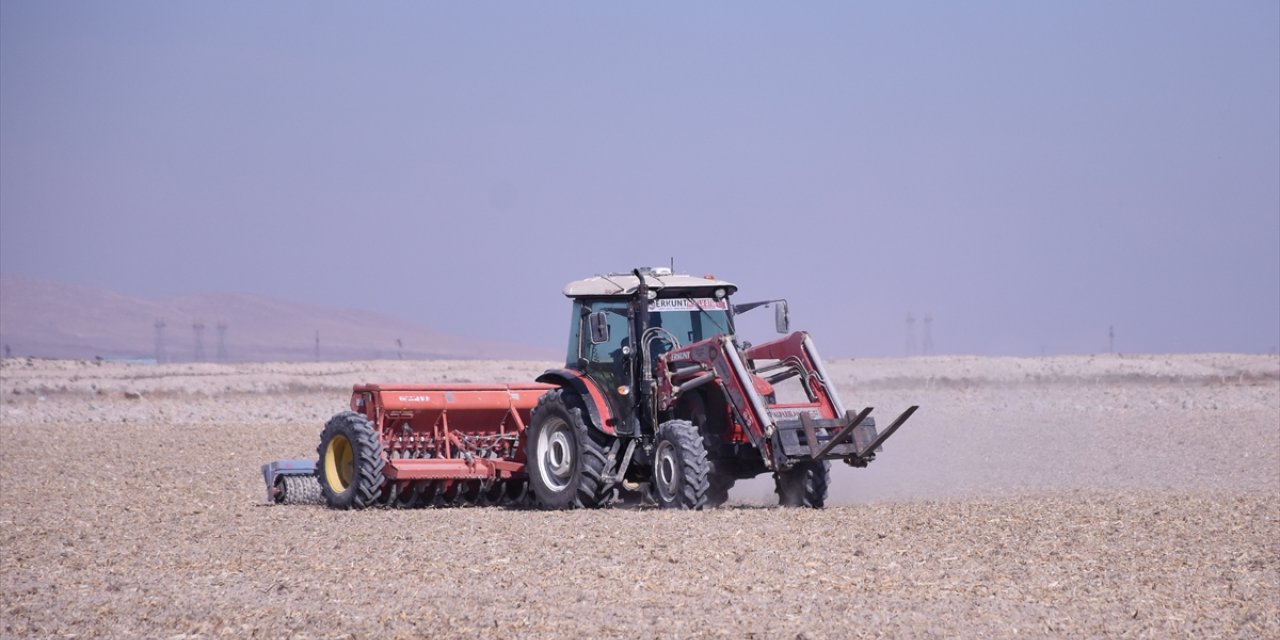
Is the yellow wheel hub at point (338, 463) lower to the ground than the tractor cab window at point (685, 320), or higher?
lower

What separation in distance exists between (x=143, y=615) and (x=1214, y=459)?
56.0ft

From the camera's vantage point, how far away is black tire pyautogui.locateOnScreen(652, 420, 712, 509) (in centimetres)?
1475

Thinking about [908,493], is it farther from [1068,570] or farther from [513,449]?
[1068,570]

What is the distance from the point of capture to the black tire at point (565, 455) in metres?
15.8

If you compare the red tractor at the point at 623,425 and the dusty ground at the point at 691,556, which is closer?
the dusty ground at the point at 691,556

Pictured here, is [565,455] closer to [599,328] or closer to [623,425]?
[623,425]

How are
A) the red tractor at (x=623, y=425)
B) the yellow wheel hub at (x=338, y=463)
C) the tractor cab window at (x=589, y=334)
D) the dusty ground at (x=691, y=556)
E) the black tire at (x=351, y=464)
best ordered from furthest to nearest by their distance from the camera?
the yellow wheel hub at (x=338, y=463) < the black tire at (x=351, y=464) < the tractor cab window at (x=589, y=334) < the red tractor at (x=623, y=425) < the dusty ground at (x=691, y=556)

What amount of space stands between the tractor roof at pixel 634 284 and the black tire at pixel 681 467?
1.65 meters

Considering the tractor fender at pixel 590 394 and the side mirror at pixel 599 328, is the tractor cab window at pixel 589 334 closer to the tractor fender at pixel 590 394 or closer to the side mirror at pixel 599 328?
the tractor fender at pixel 590 394

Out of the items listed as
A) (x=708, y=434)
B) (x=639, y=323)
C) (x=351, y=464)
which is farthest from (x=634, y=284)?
(x=351, y=464)

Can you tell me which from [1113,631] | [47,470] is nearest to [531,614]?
[1113,631]

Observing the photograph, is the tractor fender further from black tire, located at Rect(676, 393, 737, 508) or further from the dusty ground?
the dusty ground

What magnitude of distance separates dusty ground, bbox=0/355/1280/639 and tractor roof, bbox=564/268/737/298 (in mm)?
2368

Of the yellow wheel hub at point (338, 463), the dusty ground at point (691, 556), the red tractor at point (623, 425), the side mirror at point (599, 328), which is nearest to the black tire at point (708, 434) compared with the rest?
the red tractor at point (623, 425)
